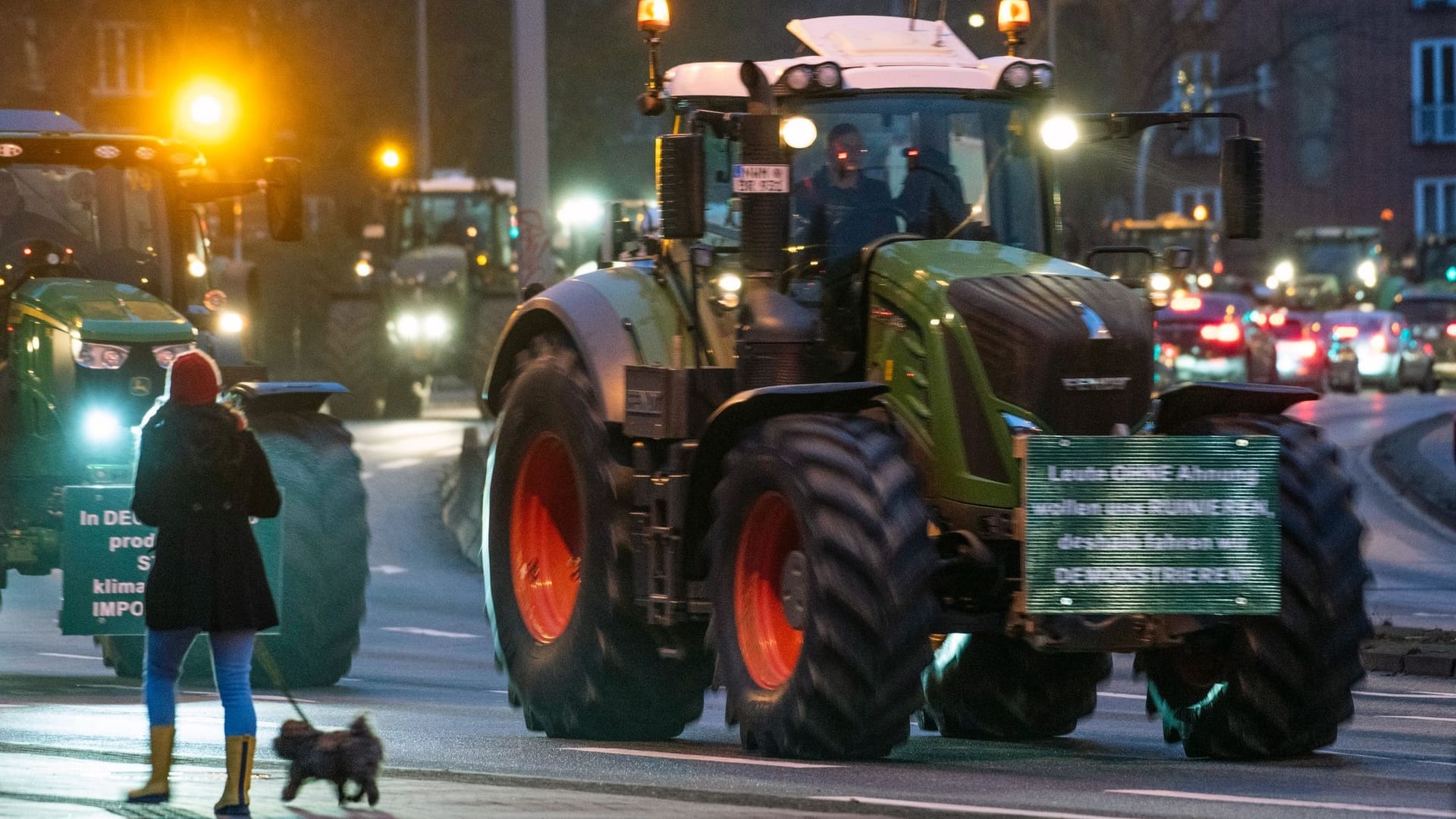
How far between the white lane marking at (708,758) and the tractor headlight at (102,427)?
459 centimetres

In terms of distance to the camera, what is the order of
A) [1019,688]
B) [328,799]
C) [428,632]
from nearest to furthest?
[328,799], [1019,688], [428,632]

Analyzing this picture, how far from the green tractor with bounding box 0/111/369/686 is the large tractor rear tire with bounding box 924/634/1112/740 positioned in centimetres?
399

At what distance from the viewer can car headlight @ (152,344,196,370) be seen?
15820 mm

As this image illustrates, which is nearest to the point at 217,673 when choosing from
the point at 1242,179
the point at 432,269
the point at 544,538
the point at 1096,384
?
the point at 1096,384

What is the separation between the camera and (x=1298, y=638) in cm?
1121

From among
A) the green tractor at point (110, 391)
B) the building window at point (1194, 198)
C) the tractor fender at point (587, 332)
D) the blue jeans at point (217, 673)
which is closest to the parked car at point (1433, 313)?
the building window at point (1194, 198)

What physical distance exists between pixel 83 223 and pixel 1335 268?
60.0 m

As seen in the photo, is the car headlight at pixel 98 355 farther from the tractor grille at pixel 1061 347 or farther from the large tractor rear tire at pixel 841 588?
the tractor grille at pixel 1061 347

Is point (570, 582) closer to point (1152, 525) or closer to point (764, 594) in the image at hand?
point (764, 594)

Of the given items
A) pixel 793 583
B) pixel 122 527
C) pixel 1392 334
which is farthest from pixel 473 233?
pixel 793 583

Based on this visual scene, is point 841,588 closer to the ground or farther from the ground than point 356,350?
farther from the ground

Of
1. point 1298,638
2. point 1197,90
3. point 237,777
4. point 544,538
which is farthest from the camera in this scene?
point 1197,90

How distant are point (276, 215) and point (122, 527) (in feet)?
10.1

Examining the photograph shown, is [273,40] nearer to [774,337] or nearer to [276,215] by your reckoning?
[276,215]
